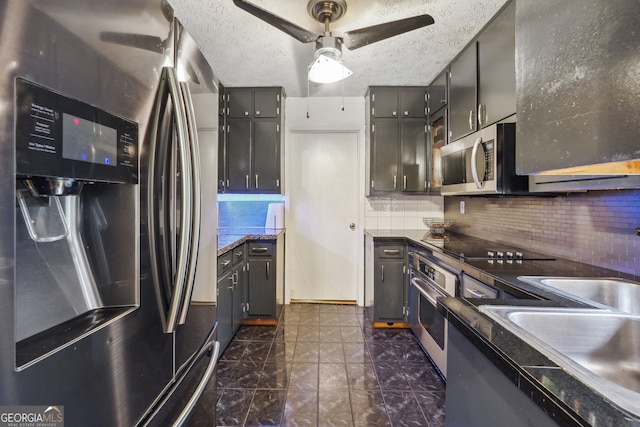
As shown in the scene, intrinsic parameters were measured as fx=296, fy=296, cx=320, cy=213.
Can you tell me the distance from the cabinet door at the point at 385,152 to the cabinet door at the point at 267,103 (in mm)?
1089

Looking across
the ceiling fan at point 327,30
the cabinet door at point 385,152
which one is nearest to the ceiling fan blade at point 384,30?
the ceiling fan at point 327,30

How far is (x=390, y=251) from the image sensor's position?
2.86m

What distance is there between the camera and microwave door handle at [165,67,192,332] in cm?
82

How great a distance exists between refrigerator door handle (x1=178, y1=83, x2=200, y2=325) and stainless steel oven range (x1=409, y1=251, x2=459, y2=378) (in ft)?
4.75

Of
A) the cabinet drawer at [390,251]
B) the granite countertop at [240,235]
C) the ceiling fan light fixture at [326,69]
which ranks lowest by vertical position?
the cabinet drawer at [390,251]

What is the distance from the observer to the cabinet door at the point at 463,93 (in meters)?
2.17

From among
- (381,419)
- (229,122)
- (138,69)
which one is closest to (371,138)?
(229,122)

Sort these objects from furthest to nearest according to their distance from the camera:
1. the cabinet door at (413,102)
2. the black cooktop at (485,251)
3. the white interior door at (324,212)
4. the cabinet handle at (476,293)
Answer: the white interior door at (324,212), the cabinet door at (413,102), the black cooktop at (485,251), the cabinet handle at (476,293)

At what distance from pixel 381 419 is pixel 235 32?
8.94ft

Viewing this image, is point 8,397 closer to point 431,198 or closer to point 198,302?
point 198,302

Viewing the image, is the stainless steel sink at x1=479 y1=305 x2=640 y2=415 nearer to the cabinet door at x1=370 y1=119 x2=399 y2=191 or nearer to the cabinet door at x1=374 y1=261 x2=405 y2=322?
the cabinet door at x1=374 y1=261 x2=405 y2=322

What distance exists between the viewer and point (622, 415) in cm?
44

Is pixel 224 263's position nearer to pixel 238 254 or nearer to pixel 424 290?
pixel 238 254

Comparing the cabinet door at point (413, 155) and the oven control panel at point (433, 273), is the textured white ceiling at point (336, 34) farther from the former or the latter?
the oven control panel at point (433, 273)
